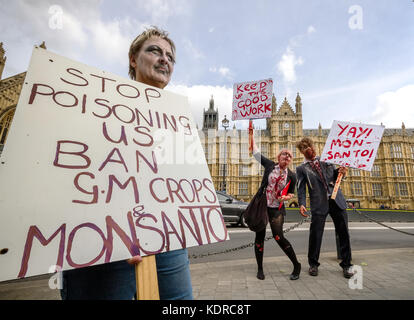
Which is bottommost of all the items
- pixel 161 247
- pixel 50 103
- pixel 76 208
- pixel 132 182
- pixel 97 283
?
pixel 97 283

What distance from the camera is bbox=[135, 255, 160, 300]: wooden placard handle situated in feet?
2.68

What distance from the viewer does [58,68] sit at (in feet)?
3.60

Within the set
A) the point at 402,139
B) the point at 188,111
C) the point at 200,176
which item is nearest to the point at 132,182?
the point at 200,176

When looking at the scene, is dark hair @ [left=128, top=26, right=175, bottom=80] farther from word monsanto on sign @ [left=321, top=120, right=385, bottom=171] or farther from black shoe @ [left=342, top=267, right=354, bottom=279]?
black shoe @ [left=342, top=267, right=354, bottom=279]

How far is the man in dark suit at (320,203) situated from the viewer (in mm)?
2947

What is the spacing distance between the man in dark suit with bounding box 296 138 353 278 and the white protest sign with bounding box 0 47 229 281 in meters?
2.52

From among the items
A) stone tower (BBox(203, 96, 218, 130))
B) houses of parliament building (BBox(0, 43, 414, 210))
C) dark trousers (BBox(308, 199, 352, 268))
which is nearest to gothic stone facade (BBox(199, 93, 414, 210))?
houses of parliament building (BBox(0, 43, 414, 210))

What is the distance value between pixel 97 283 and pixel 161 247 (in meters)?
0.31

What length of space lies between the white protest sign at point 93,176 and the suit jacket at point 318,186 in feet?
8.33

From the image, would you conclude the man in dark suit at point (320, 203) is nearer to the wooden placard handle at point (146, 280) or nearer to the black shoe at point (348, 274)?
the black shoe at point (348, 274)

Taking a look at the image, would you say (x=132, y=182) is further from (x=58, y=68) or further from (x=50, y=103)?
(x=58, y=68)

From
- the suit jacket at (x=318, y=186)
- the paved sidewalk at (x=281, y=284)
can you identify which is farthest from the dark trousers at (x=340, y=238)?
the paved sidewalk at (x=281, y=284)

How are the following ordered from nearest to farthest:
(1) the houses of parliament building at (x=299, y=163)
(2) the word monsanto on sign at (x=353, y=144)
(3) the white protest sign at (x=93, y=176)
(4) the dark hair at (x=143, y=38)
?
(3) the white protest sign at (x=93, y=176)
(4) the dark hair at (x=143, y=38)
(2) the word monsanto on sign at (x=353, y=144)
(1) the houses of parliament building at (x=299, y=163)

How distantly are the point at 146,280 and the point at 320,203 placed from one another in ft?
9.86
